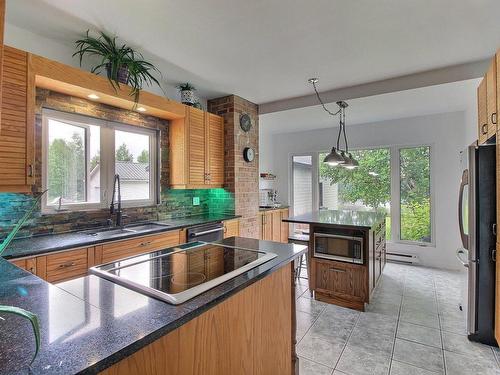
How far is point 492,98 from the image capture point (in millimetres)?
2033

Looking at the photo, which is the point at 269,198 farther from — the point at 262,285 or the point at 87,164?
the point at 262,285

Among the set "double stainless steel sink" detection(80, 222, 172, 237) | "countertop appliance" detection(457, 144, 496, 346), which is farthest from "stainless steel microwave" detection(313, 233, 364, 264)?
"double stainless steel sink" detection(80, 222, 172, 237)

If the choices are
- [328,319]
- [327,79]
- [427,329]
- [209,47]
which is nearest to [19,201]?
[209,47]

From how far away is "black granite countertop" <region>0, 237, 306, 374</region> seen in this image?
2.06ft

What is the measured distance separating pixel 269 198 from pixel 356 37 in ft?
12.3

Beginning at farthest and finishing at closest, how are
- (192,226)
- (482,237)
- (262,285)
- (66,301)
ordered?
1. (192,226)
2. (482,237)
3. (262,285)
4. (66,301)

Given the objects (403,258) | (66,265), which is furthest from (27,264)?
(403,258)

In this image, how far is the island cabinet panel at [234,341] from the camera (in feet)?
2.71

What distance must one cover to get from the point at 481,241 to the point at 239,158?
9.18 feet

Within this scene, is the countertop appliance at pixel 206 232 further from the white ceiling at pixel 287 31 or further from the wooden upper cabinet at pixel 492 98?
the wooden upper cabinet at pixel 492 98

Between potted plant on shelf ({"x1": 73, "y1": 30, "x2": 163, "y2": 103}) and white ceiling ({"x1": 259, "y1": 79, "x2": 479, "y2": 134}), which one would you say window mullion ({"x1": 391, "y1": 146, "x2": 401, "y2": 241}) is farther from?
potted plant on shelf ({"x1": 73, "y1": 30, "x2": 163, "y2": 103})

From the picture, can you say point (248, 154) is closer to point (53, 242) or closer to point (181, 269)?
point (53, 242)

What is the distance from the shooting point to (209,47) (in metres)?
2.43

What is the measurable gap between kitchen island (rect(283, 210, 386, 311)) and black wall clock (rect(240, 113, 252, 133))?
→ 160cm
